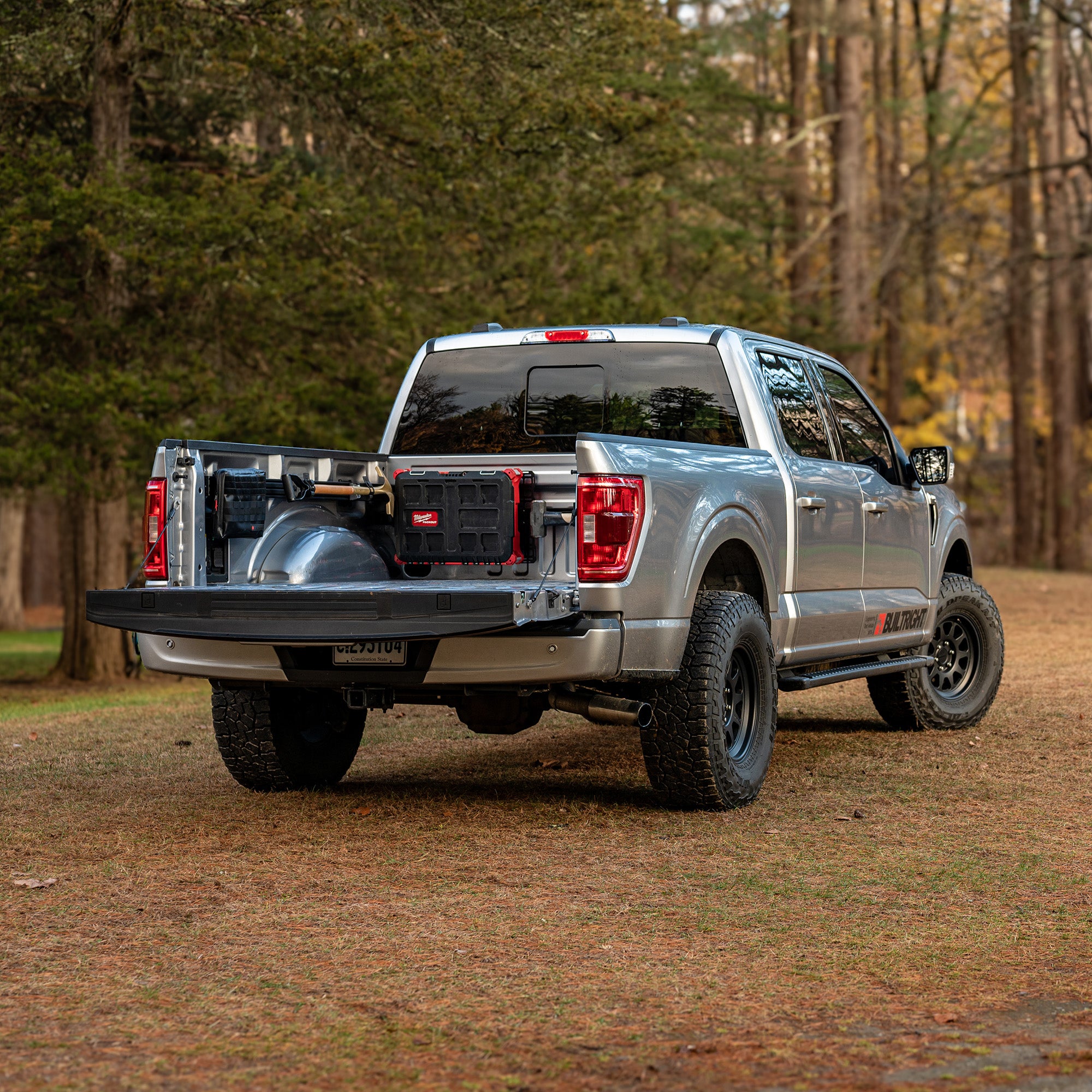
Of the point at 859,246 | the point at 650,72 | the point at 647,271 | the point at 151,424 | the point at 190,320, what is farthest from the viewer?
the point at 859,246

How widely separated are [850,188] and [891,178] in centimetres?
1476

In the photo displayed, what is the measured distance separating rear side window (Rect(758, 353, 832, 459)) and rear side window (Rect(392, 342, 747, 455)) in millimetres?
406

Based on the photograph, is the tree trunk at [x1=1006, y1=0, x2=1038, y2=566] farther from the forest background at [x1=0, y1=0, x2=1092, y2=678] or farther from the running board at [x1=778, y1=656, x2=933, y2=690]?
the running board at [x1=778, y1=656, x2=933, y2=690]

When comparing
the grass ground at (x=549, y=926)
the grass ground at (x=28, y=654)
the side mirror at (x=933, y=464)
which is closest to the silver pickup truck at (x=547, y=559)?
the side mirror at (x=933, y=464)

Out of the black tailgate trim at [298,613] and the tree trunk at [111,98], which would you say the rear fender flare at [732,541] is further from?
the tree trunk at [111,98]

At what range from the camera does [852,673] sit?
8789 millimetres

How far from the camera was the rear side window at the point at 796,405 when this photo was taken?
330 inches

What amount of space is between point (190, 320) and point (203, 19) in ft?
9.12

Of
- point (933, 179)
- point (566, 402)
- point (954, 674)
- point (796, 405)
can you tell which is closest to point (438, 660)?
point (566, 402)

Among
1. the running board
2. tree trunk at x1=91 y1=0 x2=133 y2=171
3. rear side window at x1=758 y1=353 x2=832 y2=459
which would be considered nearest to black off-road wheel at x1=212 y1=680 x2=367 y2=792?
the running board

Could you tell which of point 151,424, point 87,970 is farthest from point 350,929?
point 151,424

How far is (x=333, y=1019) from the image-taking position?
4.35 meters

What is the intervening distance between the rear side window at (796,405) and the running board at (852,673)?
1144 millimetres

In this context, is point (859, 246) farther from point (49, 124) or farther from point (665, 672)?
point (665, 672)
